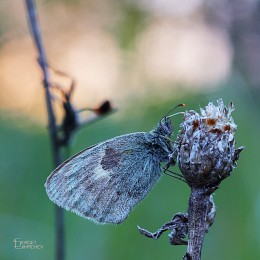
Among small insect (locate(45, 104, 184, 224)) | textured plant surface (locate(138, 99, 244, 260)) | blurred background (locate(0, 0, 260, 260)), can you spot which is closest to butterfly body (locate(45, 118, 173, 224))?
small insect (locate(45, 104, 184, 224))

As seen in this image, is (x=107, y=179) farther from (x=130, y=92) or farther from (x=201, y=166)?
(x=130, y=92)

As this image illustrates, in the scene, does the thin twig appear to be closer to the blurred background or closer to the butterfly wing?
the butterfly wing

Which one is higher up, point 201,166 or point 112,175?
point 112,175

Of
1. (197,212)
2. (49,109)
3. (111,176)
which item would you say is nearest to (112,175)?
(111,176)

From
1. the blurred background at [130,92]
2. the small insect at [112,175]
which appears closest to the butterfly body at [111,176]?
the small insect at [112,175]
